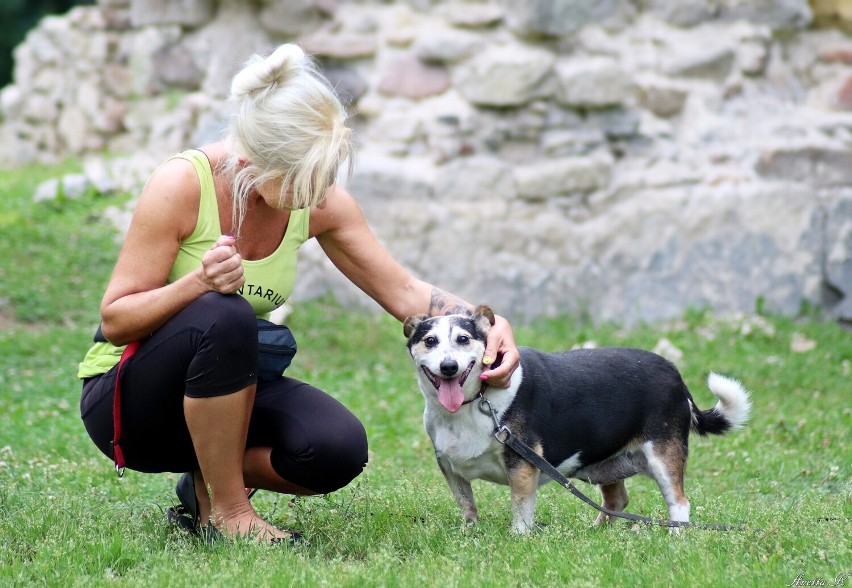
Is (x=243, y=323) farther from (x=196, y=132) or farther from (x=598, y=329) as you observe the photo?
(x=196, y=132)

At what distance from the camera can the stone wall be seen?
714cm

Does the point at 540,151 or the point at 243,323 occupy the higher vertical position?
the point at 243,323

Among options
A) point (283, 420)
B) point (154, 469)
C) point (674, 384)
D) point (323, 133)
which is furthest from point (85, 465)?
point (674, 384)

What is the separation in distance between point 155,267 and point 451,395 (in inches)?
38.8

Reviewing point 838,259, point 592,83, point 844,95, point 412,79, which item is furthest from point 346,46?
point 838,259

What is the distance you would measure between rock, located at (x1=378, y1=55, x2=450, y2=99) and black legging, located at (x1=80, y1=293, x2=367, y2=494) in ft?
13.7

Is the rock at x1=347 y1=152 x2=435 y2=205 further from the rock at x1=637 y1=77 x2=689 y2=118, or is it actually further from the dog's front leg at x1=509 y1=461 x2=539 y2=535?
the dog's front leg at x1=509 y1=461 x2=539 y2=535

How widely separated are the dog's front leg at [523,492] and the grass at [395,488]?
78mm

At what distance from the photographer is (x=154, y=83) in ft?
29.6

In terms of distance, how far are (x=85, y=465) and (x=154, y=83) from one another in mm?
5352

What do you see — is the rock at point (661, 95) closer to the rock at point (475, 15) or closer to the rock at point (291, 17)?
the rock at point (475, 15)

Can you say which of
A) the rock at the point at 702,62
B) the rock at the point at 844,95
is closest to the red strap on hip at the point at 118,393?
the rock at the point at 702,62

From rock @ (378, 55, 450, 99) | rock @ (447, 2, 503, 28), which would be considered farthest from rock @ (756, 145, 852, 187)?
rock @ (378, 55, 450, 99)

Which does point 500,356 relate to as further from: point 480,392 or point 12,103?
point 12,103
